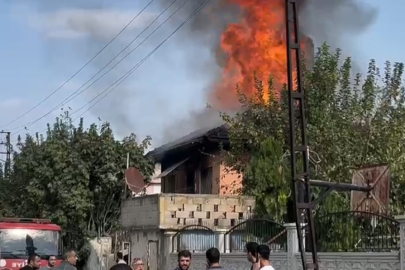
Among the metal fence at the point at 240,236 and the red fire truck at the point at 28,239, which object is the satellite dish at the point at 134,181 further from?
the red fire truck at the point at 28,239

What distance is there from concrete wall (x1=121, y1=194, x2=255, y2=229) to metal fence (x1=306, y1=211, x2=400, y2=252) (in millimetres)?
7106

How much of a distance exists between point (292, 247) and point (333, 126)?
881 centimetres

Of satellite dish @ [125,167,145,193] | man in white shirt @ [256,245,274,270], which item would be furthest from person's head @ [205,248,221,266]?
satellite dish @ [125,167,145,193]

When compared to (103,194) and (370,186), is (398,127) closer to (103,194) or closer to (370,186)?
(370,186)

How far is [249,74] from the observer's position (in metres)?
31.4

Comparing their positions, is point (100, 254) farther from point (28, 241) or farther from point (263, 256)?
point (263, 256)

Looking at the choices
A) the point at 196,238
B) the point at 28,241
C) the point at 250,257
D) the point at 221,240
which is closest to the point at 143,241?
the point at 196,238

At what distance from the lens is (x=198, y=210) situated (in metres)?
23.0

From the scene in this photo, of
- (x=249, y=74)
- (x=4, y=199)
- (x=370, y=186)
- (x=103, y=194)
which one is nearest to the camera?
(x=370, y=186)

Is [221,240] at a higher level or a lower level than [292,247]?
higher

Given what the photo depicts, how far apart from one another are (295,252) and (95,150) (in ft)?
61.6

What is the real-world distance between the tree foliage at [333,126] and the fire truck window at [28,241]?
5.92 metres

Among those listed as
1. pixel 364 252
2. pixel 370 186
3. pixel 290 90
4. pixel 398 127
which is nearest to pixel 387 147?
pixel 398 127

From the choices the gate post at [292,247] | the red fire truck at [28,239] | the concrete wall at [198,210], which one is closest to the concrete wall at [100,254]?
the concrete wall at [198,210]
